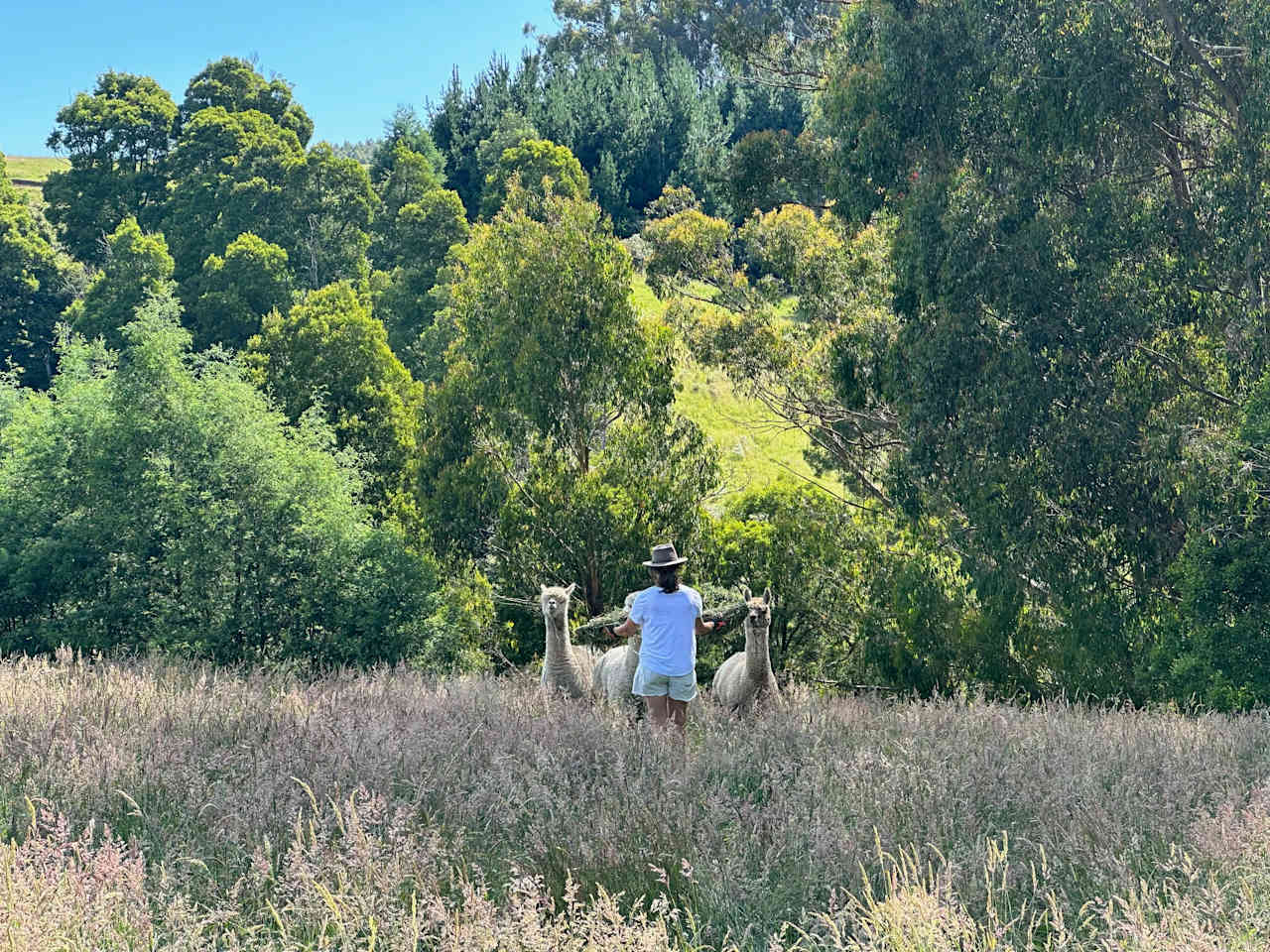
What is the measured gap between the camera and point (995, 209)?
15648mm

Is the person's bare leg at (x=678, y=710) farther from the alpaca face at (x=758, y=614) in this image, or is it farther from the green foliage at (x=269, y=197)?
the green foliage at (x=269, y=197)

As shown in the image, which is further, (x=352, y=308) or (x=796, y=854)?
(x=352, y=308)

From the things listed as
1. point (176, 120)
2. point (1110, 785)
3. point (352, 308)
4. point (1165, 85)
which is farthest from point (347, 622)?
point (176, 120)

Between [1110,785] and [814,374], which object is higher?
[814,374]

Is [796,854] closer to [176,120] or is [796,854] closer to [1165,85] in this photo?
[1165,85]

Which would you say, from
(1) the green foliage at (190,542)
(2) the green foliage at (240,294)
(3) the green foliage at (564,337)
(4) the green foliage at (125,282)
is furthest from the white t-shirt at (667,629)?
(2) the green foliage at (240,294)

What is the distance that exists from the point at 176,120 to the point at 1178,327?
58596 millimetres

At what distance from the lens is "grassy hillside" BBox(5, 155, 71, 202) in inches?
3853

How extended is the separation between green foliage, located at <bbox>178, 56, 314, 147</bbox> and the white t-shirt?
59.0m

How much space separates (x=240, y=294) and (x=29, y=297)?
14.5 metres

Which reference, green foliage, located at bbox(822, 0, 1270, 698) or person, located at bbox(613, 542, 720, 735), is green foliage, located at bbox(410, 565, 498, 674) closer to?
green foliage, located at bbox(822, 0, 1270, 698)

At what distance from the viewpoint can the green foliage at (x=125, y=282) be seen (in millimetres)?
43812

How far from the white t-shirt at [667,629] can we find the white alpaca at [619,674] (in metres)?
0.63

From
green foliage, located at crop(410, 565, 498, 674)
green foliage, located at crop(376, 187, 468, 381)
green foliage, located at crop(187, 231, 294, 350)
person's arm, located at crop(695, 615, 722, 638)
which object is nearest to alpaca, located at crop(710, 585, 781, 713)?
person's arm, located at crop(695, 615, 722, 638)
